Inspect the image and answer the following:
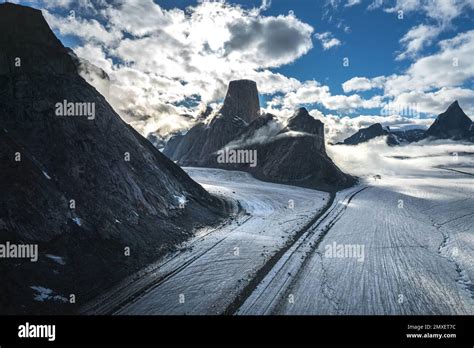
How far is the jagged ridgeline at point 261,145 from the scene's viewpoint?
66938 mm

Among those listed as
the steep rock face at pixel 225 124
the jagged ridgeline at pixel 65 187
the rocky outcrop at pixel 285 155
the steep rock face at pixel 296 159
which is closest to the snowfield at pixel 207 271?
the jagged ridgeline at pixel 65 187

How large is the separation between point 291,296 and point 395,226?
18.1 metres

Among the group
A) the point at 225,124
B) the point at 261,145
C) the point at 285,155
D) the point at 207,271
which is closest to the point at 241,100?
the point at 225,124

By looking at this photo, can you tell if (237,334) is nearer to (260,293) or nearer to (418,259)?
(260,293)

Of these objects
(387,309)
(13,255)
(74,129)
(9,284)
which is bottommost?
(387,309)

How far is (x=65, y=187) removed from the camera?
18562 millimetres

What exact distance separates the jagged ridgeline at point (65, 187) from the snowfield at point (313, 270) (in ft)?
6.49

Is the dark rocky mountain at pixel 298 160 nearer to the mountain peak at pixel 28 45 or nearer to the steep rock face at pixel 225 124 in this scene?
the steep rock face at pixel 225 124

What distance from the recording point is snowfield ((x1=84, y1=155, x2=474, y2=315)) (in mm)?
13750

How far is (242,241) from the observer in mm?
22797

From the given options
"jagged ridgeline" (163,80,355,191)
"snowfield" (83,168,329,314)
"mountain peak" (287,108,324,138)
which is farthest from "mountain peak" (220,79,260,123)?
"snowfield" (83,168,329,314)

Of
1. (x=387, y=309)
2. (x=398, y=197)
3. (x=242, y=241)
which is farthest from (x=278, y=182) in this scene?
(x=387, y=309)

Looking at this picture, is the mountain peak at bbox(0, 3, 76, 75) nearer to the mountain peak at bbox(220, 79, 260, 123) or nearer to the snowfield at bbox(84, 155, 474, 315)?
the snowfield at bbox(84, 155, 474, 315)

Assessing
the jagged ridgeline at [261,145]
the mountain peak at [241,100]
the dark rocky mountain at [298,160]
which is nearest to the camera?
the dark rocky mountain at [298,160]
